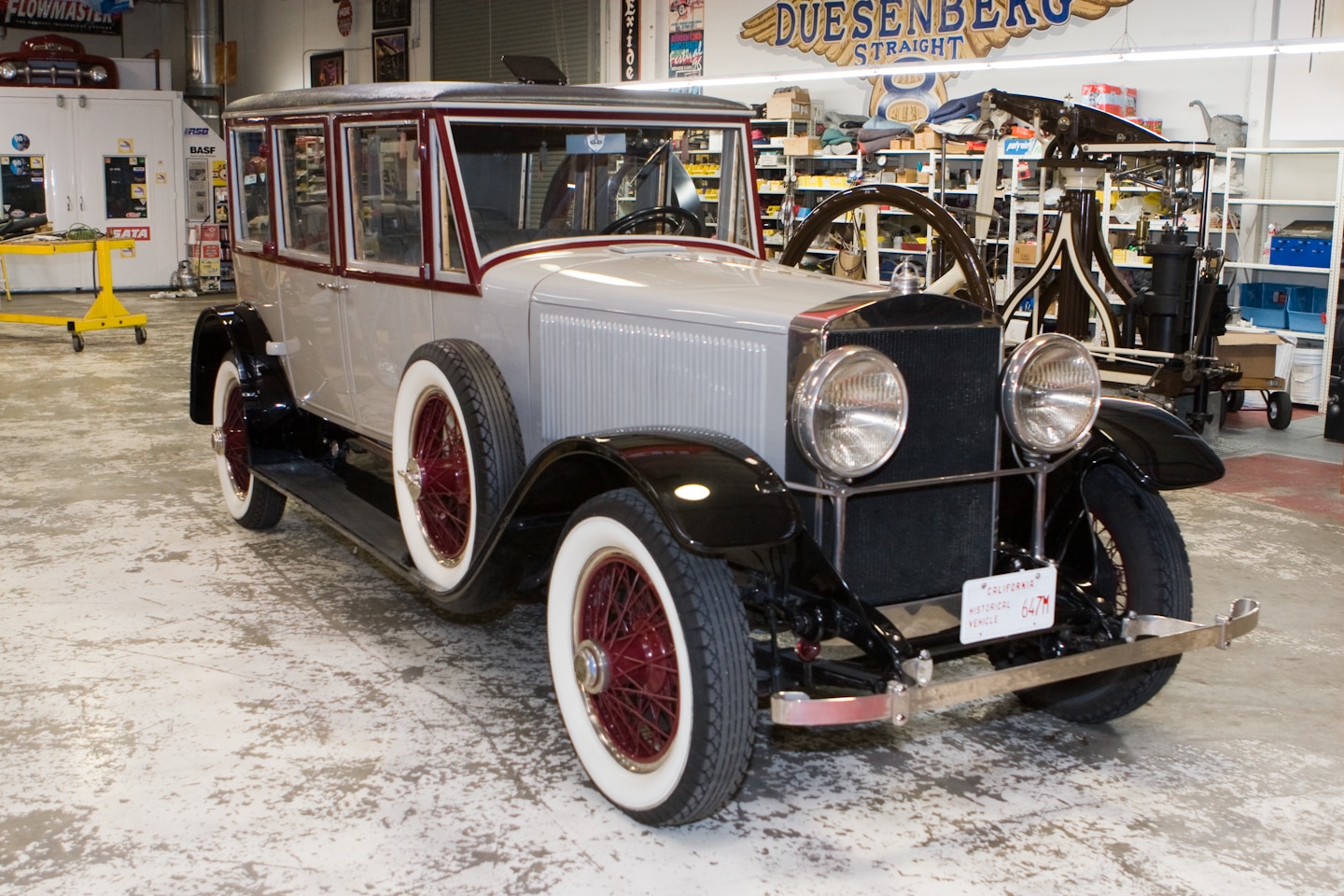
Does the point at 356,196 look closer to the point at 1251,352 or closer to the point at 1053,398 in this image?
the point at 1053,398

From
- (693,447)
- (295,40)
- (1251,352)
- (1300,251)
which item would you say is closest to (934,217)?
(693,447)

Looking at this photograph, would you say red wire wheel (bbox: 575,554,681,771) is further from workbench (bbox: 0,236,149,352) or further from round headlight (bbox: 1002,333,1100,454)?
workbench (bbox: 0,236,149,352)

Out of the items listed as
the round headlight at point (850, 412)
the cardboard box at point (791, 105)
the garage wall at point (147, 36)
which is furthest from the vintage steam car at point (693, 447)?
the garage wall at point (147, 36)

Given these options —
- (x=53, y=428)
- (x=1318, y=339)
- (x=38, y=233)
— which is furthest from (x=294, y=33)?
(x=1318, y=339)

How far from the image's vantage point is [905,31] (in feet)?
35.8

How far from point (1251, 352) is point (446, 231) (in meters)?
6.05

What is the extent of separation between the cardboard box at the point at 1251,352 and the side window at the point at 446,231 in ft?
18.9

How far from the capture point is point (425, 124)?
3.65 meters

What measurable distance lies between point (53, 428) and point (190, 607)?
3.65 metres

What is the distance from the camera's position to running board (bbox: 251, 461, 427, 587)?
3.74 metres

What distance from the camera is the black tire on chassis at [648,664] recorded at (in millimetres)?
2473

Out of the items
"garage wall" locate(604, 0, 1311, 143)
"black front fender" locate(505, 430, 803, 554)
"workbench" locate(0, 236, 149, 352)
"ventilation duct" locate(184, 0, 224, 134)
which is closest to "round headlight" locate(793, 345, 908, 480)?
"black front fender" locate(505, 430, 803, 554)

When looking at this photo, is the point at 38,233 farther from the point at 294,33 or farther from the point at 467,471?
the point at 467,471

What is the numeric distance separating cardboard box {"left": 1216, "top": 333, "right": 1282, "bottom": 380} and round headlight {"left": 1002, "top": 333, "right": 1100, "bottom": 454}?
219 inches
